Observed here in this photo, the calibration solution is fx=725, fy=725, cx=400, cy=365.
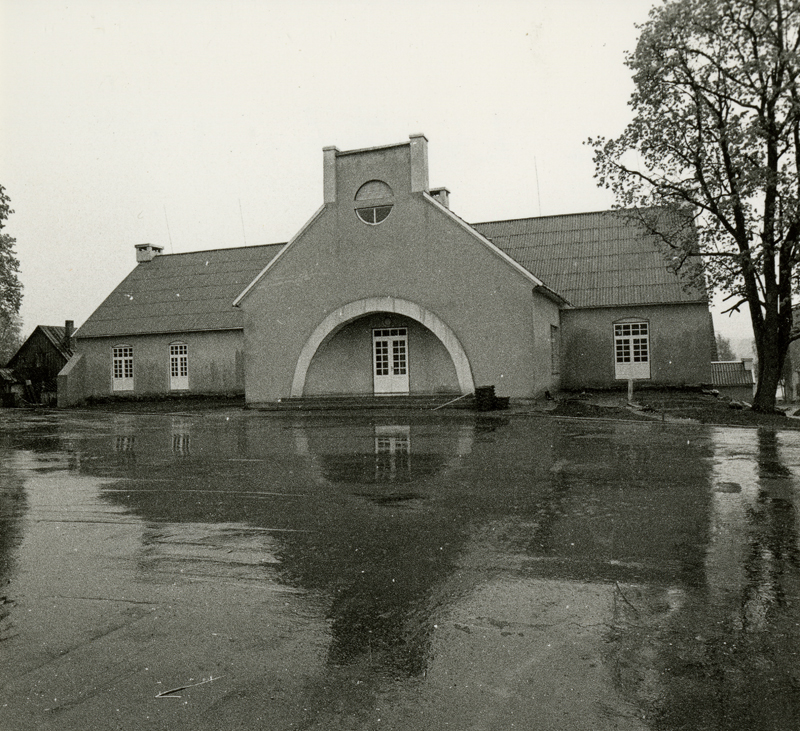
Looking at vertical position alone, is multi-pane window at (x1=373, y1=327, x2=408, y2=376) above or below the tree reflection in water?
Result: above

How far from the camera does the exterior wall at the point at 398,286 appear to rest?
2352 cm

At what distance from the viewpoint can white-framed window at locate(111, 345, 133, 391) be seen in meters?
35.5

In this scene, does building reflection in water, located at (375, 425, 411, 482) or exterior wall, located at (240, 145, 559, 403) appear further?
exterior wall, located at (240, 145, 559, 403)

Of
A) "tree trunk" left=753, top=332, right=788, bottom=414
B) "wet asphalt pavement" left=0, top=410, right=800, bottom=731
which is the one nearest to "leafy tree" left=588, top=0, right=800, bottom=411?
"tree trunk" left=753, top=332, right=788, bottom=414

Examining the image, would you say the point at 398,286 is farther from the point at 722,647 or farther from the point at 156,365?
the point at 722,647

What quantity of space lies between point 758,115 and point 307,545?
721 inches

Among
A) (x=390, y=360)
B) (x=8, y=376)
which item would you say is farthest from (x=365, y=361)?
(x=8, y=376)

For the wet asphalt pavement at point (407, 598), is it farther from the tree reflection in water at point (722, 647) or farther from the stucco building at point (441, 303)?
the stucco building at point (441, 303)

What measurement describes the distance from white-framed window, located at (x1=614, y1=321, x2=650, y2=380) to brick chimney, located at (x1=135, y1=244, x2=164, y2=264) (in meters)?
25.9

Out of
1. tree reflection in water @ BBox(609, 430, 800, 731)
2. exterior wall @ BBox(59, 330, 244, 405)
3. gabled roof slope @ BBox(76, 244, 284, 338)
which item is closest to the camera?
tree reflection in water @ BBox(609, 430, 800, 731)

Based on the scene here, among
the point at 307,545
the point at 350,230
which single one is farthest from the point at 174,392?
the point at 307,545

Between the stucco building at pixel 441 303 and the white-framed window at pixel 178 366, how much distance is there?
2.76 metres

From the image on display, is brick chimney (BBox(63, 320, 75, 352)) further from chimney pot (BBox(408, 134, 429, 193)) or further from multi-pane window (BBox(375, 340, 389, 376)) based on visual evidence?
chimney pot (BBox(408, 134, 429, 193))

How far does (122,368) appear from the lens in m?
35.7
